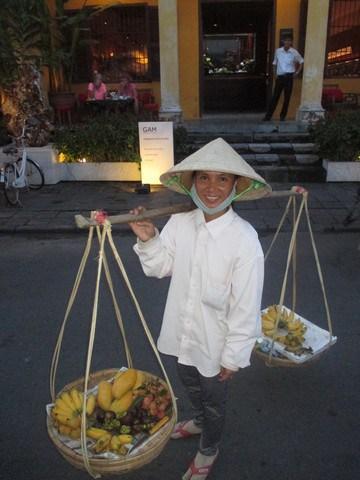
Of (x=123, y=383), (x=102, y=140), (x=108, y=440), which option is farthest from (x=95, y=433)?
(x=102, y=140)

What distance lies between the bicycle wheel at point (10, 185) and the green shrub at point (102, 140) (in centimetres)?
147

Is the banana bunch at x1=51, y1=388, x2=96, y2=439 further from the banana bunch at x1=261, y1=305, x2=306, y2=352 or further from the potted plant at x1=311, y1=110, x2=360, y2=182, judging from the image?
the potted plant at x1=311, y1=110, x2=360, y2=182

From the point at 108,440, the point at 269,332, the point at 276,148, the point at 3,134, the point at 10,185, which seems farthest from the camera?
the point at 3,134

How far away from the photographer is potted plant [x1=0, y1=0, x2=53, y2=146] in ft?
27.5

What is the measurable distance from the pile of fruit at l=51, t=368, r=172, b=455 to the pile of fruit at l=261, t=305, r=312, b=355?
45.4 inches

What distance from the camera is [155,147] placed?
8109mm

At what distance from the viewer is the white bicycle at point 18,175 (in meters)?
7.61

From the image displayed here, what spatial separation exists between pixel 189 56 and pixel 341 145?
511 cm

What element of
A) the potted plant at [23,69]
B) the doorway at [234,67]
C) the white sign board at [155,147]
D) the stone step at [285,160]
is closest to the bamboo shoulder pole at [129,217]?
the white sign board at [155,147]

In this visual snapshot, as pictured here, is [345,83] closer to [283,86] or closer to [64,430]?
[283,86]

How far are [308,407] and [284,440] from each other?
0.37 meters

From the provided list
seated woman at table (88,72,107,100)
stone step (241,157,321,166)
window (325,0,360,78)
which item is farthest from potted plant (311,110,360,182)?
seated woman at table (88,72,107,100)

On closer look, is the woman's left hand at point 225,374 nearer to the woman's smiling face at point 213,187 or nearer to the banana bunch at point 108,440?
the banana bunch at point 108,440

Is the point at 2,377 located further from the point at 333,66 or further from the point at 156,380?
the point at 333,66
